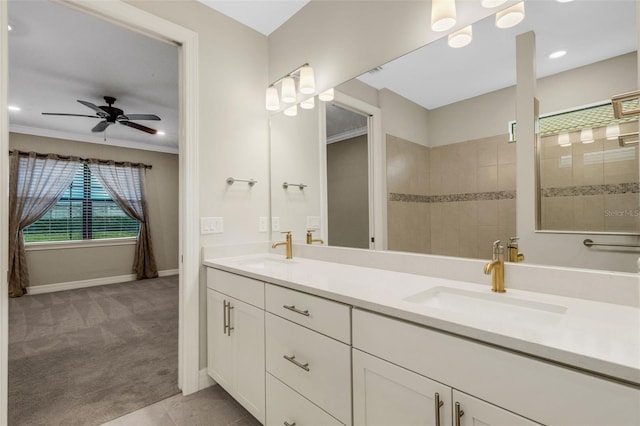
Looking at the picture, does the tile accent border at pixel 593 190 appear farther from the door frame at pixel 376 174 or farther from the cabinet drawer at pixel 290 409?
the cabinet drawer at pixel 290 409

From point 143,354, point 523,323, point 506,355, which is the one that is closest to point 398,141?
point 523,323

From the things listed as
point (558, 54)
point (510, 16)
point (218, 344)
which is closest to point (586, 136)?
point (558, 54)

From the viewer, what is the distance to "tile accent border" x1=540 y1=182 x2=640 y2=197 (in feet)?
3.22

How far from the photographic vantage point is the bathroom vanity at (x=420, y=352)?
650 mm

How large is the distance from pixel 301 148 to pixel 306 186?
304 millimetres

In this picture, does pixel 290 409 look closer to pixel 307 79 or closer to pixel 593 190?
pixel 593 190

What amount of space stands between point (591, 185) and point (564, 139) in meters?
0.19

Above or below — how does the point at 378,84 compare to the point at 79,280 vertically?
above

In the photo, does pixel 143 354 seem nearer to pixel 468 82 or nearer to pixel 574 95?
pixel 468 82

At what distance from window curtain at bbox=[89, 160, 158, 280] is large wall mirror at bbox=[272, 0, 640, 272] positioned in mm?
5185

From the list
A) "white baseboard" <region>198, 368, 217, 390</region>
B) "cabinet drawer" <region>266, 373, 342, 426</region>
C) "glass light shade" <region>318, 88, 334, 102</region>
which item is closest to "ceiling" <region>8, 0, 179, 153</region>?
"glass light shade" <region>318, 88, 334, 102</region>

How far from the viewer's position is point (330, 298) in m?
1.14

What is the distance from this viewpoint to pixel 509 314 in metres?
1.01

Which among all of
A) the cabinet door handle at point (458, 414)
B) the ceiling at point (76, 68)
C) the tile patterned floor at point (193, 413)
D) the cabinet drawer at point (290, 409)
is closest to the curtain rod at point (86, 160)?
the ceiling at point (76, 68)
